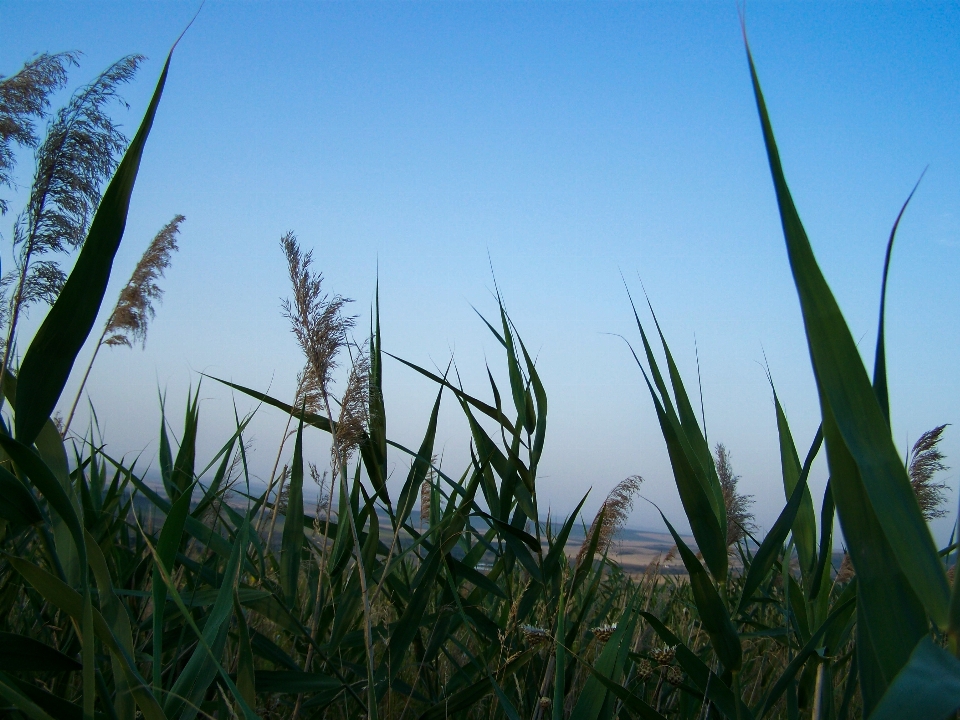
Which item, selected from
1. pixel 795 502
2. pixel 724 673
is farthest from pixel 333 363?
pixel 724 673

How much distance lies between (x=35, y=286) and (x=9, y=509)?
0.81 metres

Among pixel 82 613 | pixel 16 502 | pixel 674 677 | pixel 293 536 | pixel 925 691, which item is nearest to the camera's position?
pixel 925 691

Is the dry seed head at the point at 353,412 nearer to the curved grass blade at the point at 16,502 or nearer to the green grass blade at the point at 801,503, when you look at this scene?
the curved grass blade at the point at 16,502

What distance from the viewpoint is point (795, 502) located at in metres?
1.29

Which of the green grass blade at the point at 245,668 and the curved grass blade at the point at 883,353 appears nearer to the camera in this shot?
the curved grass blade at the point at 883,353

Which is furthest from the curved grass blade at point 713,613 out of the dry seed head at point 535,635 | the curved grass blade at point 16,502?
the curved grass blade at point 16,502

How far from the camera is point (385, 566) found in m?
1.55

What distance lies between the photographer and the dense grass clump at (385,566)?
0.82 m

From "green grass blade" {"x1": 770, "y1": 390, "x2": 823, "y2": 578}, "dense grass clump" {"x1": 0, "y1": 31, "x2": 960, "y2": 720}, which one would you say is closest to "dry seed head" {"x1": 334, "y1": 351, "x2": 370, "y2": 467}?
"dense grass clump" {"x1": 0, "y1": 31, "x2": 960, "y2": 720}

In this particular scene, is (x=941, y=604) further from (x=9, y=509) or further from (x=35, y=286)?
(x=35, y=286)

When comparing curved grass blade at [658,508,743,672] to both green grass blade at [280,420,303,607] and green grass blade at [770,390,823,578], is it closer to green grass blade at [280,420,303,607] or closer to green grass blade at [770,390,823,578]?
green grass blade at [770,390,823,578]

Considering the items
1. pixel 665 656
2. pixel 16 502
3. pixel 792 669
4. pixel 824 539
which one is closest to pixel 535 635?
pixel 665 656

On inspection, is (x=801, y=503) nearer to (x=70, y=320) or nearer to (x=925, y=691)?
(x=925, y=691)

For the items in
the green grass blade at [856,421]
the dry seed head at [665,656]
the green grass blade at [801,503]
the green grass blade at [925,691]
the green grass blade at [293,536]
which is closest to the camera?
the green grass blade at [925,691]
